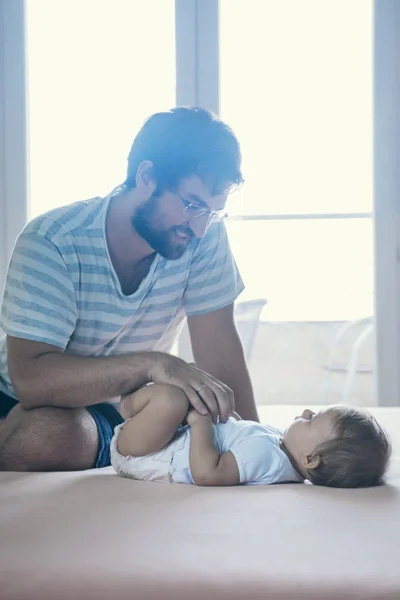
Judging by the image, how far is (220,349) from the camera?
1.91m

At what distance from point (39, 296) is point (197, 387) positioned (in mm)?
437

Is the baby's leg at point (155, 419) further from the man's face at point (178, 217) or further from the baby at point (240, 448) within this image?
the man's face at point (178, 217)

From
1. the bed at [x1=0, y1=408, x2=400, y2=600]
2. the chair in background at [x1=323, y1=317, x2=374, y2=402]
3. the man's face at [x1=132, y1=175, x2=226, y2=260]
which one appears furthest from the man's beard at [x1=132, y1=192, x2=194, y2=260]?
the chair in background at [x1=323, y1=317, x2=374, y2=402]

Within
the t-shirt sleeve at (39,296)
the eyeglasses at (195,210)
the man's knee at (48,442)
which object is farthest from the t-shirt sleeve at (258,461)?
the eyeglasses at (195,210)

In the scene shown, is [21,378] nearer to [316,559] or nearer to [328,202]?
[316,559]

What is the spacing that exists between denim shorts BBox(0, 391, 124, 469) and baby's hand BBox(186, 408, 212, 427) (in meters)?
0.33

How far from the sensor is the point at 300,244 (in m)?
3.47

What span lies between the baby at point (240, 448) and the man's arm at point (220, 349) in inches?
20.0

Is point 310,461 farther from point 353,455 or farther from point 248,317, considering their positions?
point 248,317

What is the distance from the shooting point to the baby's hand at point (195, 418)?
1331 mm

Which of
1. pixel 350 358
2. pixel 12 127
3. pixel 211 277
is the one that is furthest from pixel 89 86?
pixel 211 277

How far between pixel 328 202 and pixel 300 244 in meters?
0.24

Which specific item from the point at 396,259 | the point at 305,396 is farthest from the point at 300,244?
the point at 305,396

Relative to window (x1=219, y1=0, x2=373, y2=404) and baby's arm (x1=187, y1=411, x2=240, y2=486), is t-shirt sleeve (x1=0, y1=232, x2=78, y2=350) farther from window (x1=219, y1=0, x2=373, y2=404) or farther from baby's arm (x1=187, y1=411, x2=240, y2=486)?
window (x1=219, y1=0, x2=373, y2=404)
